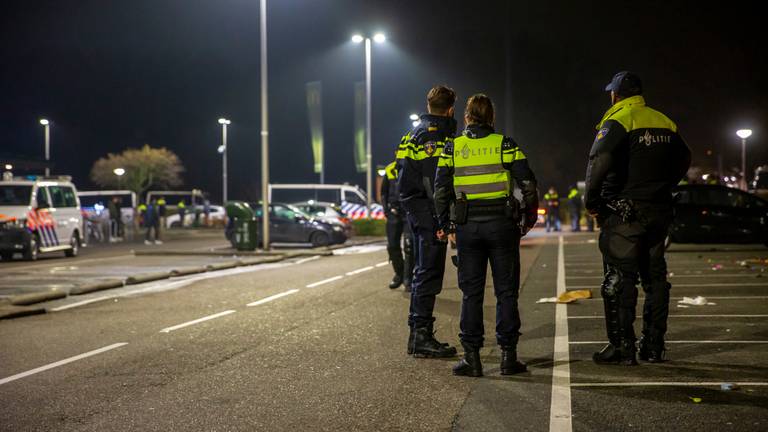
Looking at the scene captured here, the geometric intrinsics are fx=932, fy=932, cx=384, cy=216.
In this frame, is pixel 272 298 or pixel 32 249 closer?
pixel 272 298

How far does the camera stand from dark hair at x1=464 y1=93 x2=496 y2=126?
21.1 feet

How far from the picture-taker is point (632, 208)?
21.1 feet

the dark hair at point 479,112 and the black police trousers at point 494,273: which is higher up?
the dark hair at point 479,112

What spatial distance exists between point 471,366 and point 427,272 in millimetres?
1129

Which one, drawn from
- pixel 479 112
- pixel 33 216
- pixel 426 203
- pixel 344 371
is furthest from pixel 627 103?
pixel 33 216

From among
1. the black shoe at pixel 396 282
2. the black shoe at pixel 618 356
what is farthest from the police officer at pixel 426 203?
the black shoe at pixel 396 282

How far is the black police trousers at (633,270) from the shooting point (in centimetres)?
644

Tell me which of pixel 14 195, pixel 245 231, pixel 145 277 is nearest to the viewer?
pixel 145 277

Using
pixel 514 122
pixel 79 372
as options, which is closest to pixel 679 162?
pixel 79 372

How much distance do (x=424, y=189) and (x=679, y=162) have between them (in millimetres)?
1900

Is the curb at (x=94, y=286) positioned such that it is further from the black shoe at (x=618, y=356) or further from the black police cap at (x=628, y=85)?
the black police cap at (x=628, y=85)

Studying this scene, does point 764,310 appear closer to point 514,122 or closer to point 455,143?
point 455,143

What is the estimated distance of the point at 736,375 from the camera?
19.6 feet

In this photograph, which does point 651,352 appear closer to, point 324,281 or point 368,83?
point 324,281
